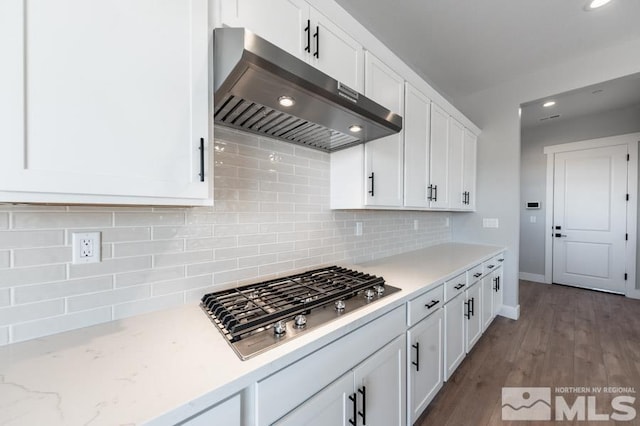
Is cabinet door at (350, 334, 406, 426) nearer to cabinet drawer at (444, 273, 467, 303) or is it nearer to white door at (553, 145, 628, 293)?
cabinet drawer at (444, 273, 467, 303)

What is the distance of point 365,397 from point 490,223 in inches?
113

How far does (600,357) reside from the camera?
227cm

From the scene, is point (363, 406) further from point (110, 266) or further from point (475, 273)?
point (475, 273)

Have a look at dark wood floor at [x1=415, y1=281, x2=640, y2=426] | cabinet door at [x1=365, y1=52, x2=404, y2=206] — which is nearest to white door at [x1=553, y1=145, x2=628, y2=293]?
dark wood floor at [x1=415, y1=281, x2=640, y2=426]

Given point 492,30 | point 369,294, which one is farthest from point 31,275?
point 492,30

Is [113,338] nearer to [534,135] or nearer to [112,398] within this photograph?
[112,398]

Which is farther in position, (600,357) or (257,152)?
(600,357)

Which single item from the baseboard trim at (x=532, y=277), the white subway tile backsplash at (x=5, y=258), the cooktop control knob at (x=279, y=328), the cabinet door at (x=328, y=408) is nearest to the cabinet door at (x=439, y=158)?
the cabinet door at (x=328, y=408)

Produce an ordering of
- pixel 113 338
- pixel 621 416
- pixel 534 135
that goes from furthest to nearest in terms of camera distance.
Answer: pixel 534 135 < pixel 621 416 < pixel 113 338

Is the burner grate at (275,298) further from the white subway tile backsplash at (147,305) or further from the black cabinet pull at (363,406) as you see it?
the black cabinet pull at (363,406)

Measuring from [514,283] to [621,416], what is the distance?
59.9 inches

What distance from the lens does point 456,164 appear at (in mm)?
2762

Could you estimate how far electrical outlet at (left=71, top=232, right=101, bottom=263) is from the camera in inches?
36.4

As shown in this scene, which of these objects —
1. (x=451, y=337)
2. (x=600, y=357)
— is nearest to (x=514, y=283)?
(x=600, y=357)
